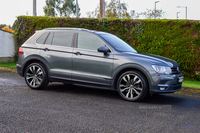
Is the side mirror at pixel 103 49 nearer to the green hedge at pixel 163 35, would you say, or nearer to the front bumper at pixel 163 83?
the front bumper at pixel 163 83

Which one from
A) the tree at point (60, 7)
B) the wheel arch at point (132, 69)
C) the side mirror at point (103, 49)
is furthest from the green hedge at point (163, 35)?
the tree at point (60, 7)

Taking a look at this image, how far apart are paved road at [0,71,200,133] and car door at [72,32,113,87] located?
1.68ft

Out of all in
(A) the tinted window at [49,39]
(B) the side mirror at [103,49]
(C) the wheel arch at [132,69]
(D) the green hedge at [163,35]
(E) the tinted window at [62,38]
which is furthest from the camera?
(D) the green hedge at [163,35]

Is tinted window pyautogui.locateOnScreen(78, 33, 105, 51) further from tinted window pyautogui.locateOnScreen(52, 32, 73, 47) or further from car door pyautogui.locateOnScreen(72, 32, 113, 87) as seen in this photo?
tinted window pyautogui.locateOnScreen(52, 32, 73, 47)

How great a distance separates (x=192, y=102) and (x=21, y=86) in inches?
203

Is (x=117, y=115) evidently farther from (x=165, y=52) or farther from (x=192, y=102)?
(x=165, y=52)

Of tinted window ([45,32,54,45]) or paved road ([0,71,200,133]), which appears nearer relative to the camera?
paved road ([0,71,200,133])

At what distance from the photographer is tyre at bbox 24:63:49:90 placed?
7141mm

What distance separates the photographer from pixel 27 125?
13.5ft

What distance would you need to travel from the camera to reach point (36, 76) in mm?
7262

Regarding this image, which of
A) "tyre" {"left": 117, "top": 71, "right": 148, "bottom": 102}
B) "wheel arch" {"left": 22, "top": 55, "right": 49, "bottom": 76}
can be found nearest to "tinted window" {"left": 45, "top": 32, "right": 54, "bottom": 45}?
"wheel arch" {"left": 22, "top": 55, "right": 49, "bottom": 76}

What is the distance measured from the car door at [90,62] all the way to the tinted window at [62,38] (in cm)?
26

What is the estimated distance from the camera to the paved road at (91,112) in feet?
13.4

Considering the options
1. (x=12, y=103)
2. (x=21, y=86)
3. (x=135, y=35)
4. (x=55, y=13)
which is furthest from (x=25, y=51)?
(x=55, y=13)
